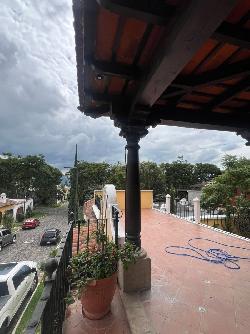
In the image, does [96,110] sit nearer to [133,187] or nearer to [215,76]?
[133,187]

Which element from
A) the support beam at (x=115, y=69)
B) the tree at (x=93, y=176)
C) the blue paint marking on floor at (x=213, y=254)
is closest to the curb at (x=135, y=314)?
the blue paint marking on floor at (x=213, y=254)

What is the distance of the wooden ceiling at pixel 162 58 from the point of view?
1.82 meters

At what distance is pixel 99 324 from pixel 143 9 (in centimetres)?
361

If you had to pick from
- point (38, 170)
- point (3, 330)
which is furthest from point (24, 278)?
point (38, 170)

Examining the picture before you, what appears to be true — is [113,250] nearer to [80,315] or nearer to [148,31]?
[80,315]

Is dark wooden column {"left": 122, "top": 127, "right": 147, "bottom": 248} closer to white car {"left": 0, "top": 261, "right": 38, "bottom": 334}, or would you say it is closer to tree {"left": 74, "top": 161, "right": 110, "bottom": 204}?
white car {"left": 0, "top": 261, "right": 38, "bottom": 334}

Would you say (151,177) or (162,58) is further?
(151,177)

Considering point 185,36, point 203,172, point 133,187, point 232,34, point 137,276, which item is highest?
point 203,172

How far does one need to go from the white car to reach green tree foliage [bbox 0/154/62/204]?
122ft

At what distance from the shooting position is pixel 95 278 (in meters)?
3.25

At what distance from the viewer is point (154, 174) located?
38.2 m

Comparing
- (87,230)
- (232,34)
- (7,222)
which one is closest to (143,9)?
(232,34)

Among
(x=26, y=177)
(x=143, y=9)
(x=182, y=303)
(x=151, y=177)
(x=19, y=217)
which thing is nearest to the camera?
(x=143, y=9)

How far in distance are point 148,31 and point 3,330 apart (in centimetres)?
888
